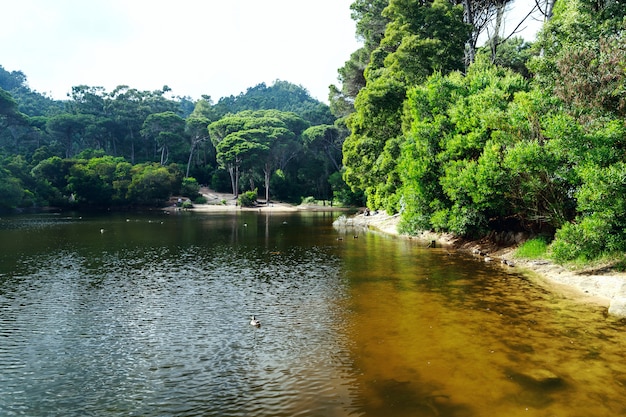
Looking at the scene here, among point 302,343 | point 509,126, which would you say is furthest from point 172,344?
point 509,126

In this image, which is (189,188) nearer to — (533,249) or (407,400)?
(533,249)

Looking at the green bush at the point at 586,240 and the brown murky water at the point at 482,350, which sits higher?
the green bush at the point at 586,240

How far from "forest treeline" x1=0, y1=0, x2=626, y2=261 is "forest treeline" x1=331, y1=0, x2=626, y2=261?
9cm

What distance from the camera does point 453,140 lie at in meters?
32.0

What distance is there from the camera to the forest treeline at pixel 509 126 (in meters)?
21.7

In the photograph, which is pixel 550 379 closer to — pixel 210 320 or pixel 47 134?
pixel 210 320

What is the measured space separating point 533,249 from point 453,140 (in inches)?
357

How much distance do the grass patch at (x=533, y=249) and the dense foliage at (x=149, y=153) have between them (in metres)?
70.0

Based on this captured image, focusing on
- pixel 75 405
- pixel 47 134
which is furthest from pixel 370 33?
pixel 47 134

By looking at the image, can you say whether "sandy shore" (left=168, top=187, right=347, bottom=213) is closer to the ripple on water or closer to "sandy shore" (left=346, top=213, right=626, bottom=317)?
"sandy shore" (left=346, top=213, right=626, bottom=317)

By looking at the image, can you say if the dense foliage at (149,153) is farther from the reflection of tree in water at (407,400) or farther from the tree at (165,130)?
the reflection of tree in water at (407,400)

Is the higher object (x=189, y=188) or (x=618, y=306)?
(x=189, y=188)

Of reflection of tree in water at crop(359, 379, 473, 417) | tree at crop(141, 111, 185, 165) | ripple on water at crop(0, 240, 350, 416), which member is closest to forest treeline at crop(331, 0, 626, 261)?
ripple on water at crop(0, 240, 350, 416)

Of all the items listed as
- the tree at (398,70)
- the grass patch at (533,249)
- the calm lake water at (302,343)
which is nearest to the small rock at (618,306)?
the calm lake water at (302,343)
